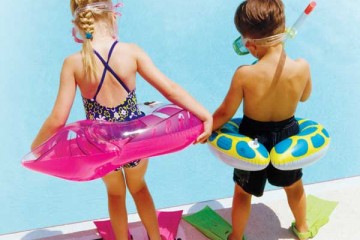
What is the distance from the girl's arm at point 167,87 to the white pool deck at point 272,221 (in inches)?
40.7

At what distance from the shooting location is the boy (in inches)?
96.3

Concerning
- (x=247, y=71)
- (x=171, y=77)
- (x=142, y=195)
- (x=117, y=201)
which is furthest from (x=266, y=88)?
(x=171, y=77)

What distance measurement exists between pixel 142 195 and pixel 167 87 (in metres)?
0.69

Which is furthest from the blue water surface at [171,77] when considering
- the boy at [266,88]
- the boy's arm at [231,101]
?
the boy's arm at [231,101]

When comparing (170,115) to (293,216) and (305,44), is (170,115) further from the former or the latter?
(305,44)

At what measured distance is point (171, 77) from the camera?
18.1ft

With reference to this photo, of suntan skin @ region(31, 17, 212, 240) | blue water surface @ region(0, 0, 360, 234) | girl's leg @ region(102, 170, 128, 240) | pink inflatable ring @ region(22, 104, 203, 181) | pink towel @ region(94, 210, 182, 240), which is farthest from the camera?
blue water surface @ region(0, 0, 360, 234)

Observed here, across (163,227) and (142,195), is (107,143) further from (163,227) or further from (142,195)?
(163,227)

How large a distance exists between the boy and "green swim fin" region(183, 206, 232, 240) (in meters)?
0.47

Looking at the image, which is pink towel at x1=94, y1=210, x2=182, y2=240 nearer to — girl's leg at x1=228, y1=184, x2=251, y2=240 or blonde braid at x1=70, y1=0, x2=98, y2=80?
girl's leg at x1=228, y1=184, x2=251, y2=240

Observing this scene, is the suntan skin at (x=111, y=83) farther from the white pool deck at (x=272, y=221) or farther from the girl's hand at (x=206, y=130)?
the white pool deck at (x=272, y=221)

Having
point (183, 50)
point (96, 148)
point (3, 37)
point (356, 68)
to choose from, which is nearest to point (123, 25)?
point (183, 50)

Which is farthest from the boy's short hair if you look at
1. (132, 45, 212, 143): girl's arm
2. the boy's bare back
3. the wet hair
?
the wet hair

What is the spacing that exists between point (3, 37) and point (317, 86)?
3.69 metres
